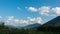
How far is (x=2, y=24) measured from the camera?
114875 millimetres

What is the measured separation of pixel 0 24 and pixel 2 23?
2.76 m

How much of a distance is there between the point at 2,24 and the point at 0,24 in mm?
2731

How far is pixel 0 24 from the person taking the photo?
11681 cm

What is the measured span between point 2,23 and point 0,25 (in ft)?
12.1

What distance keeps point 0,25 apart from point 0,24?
5247mm

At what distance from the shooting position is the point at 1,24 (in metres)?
116

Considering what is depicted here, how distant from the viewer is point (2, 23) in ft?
377

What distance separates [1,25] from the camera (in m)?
113

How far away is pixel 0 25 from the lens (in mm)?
111688

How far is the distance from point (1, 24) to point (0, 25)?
4.04 m

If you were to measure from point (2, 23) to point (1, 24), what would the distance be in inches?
54.8

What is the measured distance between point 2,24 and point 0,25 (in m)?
3.37
